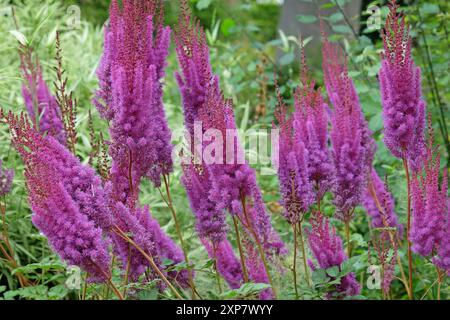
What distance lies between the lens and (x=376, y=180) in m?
2.47

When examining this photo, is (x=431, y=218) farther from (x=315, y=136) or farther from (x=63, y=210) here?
(x=63, y=210)

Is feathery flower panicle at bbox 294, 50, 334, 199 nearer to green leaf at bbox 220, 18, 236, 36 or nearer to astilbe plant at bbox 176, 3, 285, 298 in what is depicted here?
astilbe plant at bbox 176, 3, 285, 298

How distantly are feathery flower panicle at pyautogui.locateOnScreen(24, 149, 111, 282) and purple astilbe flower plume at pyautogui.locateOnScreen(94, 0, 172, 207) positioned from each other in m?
0.21

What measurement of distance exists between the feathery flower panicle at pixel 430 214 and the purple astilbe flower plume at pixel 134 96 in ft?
2.39

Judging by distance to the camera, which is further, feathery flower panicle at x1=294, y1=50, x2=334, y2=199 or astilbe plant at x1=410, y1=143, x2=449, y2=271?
feathery flower panicle at x1=294, y1=50, x2=334, y2=199

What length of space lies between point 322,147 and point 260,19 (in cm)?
937

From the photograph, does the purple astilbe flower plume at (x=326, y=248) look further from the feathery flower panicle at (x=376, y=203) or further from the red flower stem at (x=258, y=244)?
the feathery flower panicle at (x=376, y=203)

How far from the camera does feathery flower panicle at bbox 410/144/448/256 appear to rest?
1.79 metres

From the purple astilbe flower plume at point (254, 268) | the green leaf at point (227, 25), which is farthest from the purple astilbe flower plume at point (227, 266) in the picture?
the green leaf at point (227, 25)

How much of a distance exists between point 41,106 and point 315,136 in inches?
49.8

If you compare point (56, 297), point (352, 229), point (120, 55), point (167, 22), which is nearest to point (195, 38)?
point (120, 55)

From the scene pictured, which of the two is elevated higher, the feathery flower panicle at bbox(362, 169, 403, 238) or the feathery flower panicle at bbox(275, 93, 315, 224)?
the feathery flower panicle at bbox(275, 93, 315, 224)

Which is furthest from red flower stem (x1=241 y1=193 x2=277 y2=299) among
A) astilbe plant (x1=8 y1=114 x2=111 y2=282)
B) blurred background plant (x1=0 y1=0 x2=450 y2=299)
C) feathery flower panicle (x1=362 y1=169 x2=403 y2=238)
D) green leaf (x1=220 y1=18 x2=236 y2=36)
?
green leaf (x1=220 y1=18 x2=236 y2=36)

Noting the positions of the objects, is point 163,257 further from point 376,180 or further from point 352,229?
point 352,229
